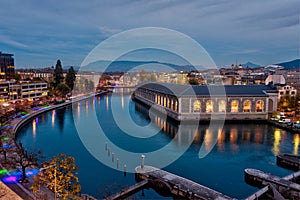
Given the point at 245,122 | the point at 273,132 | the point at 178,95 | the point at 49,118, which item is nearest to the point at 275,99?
the point at 245,122

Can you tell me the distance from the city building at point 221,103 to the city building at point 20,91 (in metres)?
21.1

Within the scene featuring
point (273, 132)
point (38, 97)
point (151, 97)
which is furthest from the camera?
point (38, 97)

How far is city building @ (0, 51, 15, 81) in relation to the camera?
52.3 metres

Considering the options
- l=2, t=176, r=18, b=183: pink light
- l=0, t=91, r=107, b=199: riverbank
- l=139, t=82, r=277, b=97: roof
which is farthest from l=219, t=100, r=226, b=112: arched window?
l=2, t=176, r=18, b=183: pink light

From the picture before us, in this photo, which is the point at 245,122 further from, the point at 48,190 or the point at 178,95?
the point at 48,190

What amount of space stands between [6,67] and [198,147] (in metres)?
50.1

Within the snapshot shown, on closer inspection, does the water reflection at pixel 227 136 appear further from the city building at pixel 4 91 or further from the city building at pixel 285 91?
the city building at pixel 4 91

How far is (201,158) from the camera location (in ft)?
49.5

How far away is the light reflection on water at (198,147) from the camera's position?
12094mm

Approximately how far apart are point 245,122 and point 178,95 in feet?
23.6

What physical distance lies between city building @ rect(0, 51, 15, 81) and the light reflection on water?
3209 cm

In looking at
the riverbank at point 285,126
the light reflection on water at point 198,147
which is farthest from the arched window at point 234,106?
the riverbank at point 285,126

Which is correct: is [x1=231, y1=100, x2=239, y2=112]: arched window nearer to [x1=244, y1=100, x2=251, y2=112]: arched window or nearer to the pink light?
[x1=244, y1=100, x2=251, y2=112]: arched window

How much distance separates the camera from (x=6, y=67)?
176 feet
